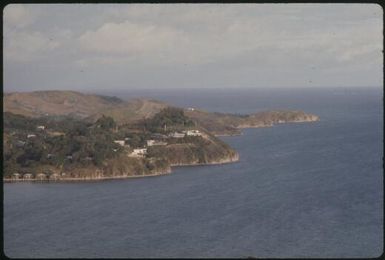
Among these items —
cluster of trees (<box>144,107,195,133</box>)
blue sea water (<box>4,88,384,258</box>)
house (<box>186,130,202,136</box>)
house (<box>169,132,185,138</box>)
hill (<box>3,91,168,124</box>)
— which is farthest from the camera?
hill (<box>3,91,168,124</box>)

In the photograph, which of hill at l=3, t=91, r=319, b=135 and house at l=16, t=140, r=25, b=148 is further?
hill at l=3, t=91, r=319, b=135

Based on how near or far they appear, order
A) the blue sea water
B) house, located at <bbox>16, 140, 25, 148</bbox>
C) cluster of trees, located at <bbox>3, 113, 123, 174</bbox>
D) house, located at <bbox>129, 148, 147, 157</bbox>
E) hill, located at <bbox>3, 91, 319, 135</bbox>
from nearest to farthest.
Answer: the blue sea water, cluster of trees, located at <bbox>3, 113, 123, 174</bbox>, house, located at <bbox>129, 148, 147, 157</bbox>, house, located at <bbox>16, 140, 25, 148</bbox>, hill, located at <bbox>3, 91, 319, 135</bbox>

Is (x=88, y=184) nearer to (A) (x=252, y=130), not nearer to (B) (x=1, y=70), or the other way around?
(B) (x=1, y=70)

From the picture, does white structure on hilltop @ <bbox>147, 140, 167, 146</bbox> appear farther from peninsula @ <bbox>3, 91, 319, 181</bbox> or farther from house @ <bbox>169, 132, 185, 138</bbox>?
house @ <bbox>169, 132, 185, 138</bbox>

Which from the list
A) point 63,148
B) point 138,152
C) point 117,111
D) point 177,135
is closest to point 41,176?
point 63,148

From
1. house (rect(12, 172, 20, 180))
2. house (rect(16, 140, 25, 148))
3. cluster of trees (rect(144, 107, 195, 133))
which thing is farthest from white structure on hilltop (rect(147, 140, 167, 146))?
house (rect(12, 172, 20, 180))

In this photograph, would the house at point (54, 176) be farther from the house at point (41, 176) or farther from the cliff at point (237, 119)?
the cliff at point (237, 119)

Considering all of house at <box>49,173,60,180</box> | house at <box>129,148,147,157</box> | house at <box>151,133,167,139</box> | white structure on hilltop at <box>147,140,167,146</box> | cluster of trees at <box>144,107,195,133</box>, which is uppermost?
cluster of trees at <box>144,107,195,133</box>

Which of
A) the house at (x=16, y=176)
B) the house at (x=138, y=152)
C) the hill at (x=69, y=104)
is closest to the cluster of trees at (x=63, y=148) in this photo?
the house at (x=16, y=176)

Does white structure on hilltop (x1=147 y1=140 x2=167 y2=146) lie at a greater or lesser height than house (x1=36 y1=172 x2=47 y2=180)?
greater

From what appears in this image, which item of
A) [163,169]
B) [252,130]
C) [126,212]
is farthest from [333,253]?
[252,130]

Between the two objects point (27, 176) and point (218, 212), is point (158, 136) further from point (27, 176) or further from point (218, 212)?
point (218, 212)
